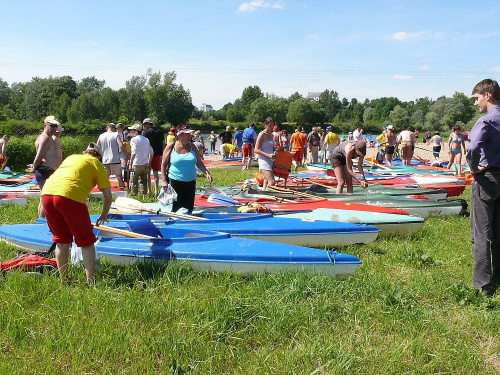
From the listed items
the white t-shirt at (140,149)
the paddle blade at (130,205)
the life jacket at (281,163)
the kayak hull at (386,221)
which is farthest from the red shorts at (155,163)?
the kayak hull at (386,221)

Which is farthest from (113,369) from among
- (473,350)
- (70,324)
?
(473,350)

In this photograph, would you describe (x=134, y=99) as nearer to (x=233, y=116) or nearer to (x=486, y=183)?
(x=233, y=116)

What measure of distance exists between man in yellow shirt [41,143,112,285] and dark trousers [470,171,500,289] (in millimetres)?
3374

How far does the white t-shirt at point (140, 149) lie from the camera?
9547 mm

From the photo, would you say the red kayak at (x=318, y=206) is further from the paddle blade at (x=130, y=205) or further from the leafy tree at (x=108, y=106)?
the leafy tree at (x=108, y=106)

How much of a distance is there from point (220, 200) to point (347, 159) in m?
2.50

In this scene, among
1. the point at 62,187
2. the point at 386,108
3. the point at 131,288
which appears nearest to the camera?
the point at 62,187

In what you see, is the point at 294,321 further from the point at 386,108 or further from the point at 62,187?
the point at 386,108

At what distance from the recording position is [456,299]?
4145mm

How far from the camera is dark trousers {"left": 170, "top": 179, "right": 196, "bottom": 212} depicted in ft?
21.6

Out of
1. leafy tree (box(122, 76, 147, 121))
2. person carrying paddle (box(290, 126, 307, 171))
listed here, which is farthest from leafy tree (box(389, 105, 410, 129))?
person carrying paddle (box(290, 126, 307, 171))

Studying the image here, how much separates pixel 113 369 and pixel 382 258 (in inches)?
143

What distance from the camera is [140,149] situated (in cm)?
959

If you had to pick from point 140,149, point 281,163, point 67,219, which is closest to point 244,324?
point 67,219
